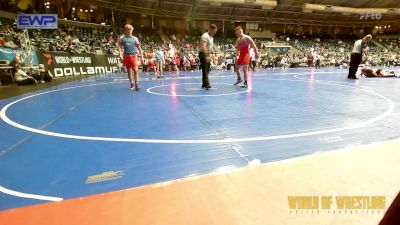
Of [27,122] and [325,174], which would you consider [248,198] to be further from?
[27,122]

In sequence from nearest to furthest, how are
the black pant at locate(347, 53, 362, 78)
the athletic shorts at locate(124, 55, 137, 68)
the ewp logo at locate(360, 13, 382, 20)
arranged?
1. the athletic shorts at locate(124, 55, 137, 68)
2. the black pant at locate(347, 53, 362, 78)
3. the ewp logo at locate(360, 13, 382, 20)

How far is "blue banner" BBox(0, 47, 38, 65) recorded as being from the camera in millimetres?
10609

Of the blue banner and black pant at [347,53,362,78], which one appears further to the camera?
the blue banner

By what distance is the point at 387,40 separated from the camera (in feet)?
137

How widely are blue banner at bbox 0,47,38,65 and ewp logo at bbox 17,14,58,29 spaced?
1.18 metres

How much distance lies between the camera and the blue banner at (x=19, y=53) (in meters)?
10.6

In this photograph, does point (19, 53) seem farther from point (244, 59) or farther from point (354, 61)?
point (354, 61)

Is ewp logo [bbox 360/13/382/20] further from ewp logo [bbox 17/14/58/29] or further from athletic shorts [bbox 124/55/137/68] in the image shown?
athletic shorts [bbox 124/55/137/68]

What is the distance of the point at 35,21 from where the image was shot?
10945mm

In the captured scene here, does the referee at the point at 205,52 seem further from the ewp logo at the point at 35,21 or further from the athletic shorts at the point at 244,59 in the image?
the ewp logo at the point at 35,21

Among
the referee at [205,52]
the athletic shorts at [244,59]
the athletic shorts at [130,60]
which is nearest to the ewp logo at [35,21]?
the athletic shorts at [130,60]

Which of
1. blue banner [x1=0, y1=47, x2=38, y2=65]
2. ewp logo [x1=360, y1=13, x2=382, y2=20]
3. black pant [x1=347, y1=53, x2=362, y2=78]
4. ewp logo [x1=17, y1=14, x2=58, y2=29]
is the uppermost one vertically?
ewp logo [x1=360, y1=13, x2=382, y2=20]

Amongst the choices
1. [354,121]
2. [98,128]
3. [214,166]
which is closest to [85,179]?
[214,166]

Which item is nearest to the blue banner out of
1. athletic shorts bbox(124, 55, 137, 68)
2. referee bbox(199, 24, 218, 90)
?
athletic shorts bbox(124, 55, 137, 68)
